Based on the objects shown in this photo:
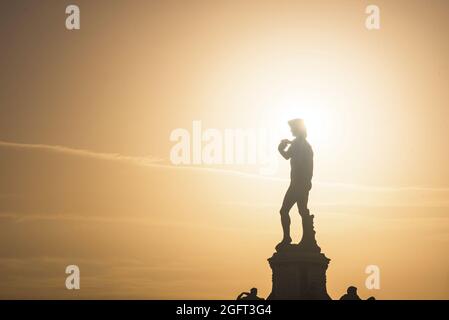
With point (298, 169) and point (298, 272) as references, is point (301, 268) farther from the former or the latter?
point (298, 169)

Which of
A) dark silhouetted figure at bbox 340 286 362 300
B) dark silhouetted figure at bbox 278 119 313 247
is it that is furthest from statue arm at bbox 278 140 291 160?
dark silhouetted figure at bbox 340 286 362 300

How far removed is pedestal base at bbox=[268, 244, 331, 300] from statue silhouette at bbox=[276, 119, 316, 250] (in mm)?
346

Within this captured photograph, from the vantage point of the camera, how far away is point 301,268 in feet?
94.9

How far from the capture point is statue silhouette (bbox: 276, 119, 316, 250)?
95.7 feet

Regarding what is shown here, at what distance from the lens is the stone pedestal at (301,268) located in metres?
28.9

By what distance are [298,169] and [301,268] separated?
317cm

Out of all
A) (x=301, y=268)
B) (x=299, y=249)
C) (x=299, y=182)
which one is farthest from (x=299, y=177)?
(x=301, y=268)

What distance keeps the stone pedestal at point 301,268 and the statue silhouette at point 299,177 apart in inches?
1.9

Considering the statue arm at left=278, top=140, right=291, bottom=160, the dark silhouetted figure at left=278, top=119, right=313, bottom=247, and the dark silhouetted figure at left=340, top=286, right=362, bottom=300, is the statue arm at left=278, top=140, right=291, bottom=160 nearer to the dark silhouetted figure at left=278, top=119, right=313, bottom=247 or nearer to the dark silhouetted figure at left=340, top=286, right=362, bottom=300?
the dark silhouetted figure at left=278, top=119, right=313, bottom=247

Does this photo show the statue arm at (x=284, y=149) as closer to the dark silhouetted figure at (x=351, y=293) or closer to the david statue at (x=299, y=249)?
the david statue at (x=299, y=249)
